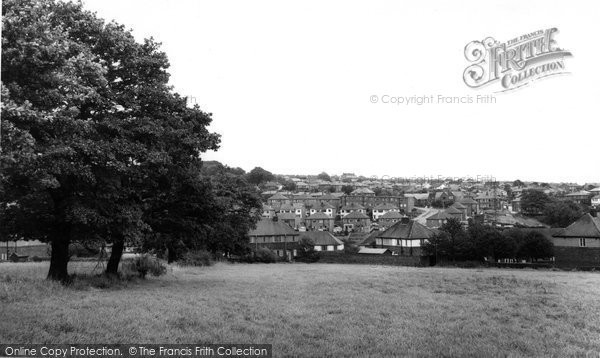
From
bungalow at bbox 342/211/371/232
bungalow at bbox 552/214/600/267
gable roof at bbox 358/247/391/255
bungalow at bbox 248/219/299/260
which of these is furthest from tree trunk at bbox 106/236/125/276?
bungalow at bbox 342/211/371/232

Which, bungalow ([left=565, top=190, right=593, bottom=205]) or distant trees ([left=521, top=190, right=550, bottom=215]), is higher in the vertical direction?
bungalow ([left=565, top=190, right=593, bottom=205])

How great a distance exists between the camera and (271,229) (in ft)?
269

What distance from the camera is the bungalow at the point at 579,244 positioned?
195 ft

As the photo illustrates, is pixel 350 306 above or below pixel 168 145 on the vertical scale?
below

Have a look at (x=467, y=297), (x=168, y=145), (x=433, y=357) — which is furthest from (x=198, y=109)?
(x=433, y=357)

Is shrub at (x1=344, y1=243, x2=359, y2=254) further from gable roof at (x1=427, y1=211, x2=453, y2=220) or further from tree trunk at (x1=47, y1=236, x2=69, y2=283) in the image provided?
tree trunk at (x1=47, y1=236, x2=69, y2=283)

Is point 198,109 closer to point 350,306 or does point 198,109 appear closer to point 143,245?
point 143,245

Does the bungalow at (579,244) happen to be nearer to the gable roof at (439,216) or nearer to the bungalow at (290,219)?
the gable roof at (439,216)

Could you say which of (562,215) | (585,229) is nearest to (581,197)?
(562,215)

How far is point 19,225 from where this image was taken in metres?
→ 19.4

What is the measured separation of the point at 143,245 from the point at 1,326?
49.5 ft

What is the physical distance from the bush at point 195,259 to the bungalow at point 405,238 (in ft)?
115

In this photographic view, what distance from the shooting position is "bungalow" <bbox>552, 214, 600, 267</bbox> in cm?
5931

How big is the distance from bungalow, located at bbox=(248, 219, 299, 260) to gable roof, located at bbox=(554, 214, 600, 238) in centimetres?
4033
